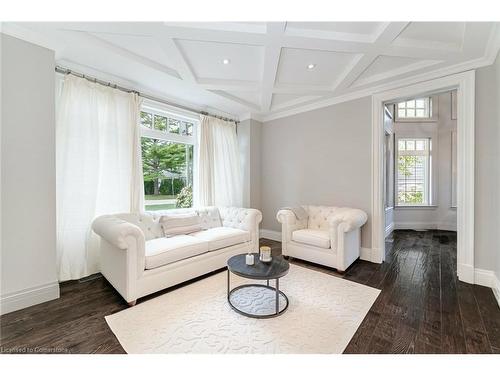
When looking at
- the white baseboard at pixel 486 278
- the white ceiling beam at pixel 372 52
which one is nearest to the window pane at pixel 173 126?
the white ceiling beam at pixel 372 52

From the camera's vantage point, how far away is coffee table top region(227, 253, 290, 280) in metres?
1.98

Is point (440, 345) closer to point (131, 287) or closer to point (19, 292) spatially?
point (131, 287)

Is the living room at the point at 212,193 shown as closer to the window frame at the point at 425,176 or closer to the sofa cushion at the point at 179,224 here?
the sofa cushion at the point at 179,224

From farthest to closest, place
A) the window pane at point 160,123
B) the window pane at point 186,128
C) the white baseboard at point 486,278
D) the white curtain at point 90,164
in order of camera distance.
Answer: the window pane at point 186,128 → the window pane at point 160,123 → the white curtain at point 90,164 → the white baseboard at point 486,278

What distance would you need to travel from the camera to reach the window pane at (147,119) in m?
3.55

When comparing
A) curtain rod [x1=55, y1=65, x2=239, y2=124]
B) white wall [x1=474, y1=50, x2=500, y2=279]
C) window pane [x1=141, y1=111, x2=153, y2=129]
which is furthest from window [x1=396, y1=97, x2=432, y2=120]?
window pane [x1=141, y1=111, x2=153, y2=129]

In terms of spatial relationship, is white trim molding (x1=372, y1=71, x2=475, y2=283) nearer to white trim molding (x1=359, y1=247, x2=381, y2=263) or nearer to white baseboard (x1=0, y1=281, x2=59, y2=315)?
white trim molding (x1=359, y1=247, x2=381, y2=263)

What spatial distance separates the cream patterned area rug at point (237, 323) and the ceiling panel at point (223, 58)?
278cm

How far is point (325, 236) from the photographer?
3.11 m

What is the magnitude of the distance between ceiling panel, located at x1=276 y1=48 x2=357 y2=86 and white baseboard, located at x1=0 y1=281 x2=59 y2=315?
367 centimetres

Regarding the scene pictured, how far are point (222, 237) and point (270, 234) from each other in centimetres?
199
